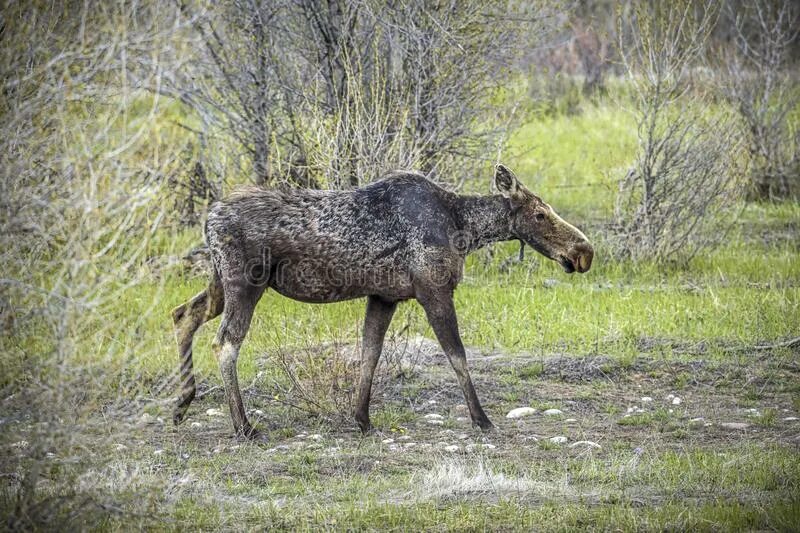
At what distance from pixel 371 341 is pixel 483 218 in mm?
1303

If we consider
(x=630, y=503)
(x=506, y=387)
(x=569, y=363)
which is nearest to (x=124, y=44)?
(x=630, y=503)

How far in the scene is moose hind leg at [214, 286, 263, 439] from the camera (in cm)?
850

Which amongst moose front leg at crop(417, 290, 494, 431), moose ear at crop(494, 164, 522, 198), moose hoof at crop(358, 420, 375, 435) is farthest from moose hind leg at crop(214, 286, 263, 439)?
moose ear at crop(494, 164, 522, 198)

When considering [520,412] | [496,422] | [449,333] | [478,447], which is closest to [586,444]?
[478,447]

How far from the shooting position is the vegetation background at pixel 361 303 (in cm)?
594

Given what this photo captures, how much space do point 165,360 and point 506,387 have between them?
3.00m

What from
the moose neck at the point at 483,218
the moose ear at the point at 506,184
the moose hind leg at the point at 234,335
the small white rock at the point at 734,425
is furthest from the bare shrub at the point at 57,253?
the small white rock at the point at 734,425

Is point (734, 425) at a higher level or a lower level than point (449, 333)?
lower

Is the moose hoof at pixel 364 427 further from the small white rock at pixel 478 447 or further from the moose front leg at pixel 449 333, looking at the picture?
the small white rock at pixel 478 447

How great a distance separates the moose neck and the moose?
0.45ft

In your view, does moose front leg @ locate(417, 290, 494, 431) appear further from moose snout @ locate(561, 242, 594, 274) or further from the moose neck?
moose snout @ locate(561, 242, 594, 274)

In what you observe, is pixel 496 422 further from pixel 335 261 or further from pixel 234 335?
pixel 234 335

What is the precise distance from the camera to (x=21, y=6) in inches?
242

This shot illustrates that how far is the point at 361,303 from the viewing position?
11.3m
